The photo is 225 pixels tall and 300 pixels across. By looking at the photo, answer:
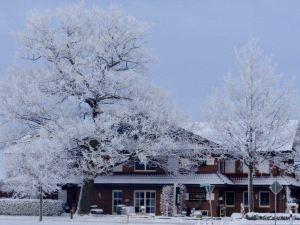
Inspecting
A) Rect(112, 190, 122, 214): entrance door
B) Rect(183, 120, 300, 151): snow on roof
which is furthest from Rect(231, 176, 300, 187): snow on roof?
Rect(112, 190, 122, 214): entrance door

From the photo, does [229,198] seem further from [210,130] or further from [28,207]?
[28,207]

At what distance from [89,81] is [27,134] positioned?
18.5 feet

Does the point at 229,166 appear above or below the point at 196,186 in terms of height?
above

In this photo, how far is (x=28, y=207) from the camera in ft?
172

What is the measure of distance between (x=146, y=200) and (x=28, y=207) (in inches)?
409

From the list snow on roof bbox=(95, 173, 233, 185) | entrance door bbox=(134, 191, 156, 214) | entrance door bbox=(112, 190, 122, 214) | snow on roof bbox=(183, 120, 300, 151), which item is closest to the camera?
snow on roof bbox=(183, 120, 300, 151)

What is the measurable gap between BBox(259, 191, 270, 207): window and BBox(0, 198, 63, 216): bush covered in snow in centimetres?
1674

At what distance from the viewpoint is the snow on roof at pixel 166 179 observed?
187 ft

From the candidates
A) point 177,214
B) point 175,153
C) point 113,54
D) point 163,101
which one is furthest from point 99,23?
point 177,214

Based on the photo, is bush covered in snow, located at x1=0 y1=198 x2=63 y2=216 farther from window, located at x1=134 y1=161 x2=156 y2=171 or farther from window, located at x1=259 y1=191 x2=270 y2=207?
window, located at x1=259 y1=191 x2=270 y2=207

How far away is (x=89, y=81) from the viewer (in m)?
50.8

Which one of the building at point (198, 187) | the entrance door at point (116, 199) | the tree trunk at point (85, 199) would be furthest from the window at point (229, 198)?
the tree trunk at point (85, 199)

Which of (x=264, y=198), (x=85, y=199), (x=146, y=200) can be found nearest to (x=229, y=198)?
(x=264, y=198)

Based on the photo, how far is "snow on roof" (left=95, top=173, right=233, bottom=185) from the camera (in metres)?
56.9
